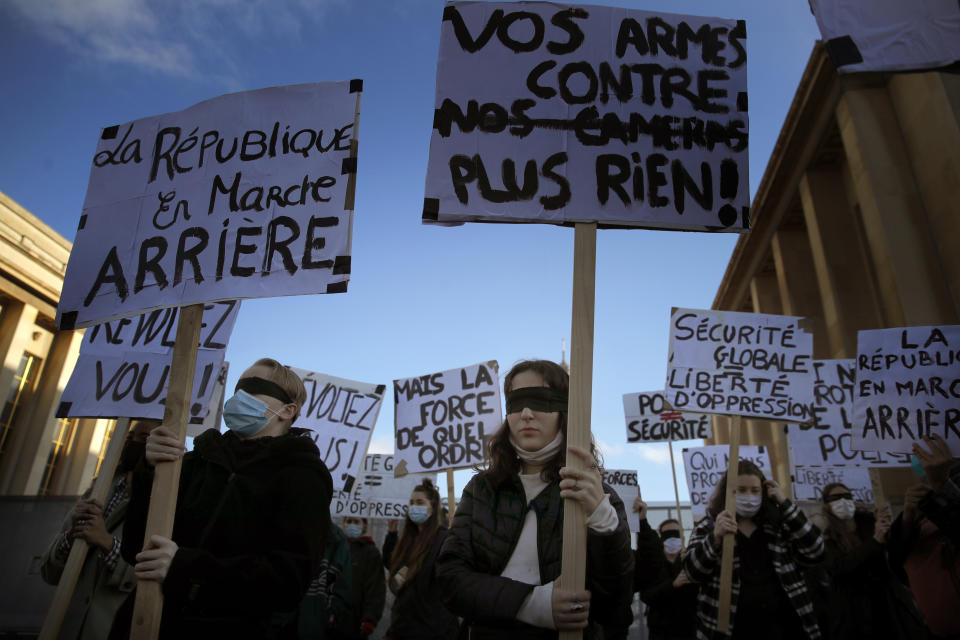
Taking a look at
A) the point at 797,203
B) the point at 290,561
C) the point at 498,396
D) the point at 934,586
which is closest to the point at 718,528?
the point at 934,586

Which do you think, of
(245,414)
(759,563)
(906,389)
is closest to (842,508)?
(906,389)

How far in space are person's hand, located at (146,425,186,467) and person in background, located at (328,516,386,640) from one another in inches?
168

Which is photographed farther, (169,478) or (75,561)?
(75,561)

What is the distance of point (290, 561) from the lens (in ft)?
8.25

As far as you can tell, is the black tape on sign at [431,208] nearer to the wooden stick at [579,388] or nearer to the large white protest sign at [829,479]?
the wooden stick at [579,388]

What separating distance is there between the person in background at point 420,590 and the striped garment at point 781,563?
194cm

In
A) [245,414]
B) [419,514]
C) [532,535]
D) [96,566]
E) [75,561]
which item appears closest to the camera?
[532,535]

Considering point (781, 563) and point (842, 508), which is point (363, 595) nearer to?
point (781, 563)

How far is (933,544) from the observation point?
164 inches

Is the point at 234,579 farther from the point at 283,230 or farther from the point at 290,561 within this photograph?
the point at 283,230

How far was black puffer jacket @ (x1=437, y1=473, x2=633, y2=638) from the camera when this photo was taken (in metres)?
2.45

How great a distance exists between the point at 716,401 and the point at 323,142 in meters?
4.60

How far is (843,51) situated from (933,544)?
3060 mm

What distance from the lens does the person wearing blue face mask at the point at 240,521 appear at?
2.41 m
